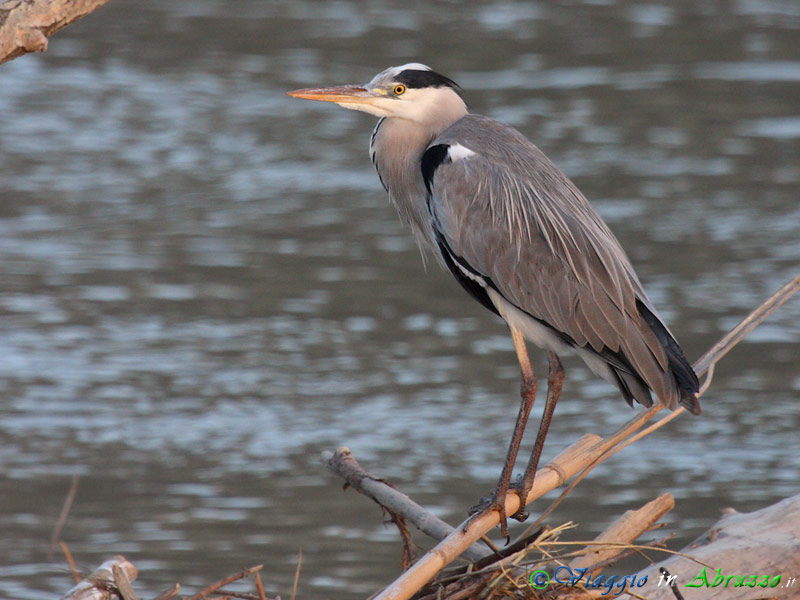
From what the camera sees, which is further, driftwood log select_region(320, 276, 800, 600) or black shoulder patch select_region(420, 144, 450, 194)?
black shoulder patch select_region(420, 144, 450, 194)

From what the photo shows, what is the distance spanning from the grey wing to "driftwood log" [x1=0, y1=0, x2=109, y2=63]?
159 centimetres

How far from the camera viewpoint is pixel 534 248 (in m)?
4.51

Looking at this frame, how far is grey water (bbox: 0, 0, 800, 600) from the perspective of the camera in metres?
6.11

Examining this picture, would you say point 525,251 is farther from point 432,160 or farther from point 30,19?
point 30,19

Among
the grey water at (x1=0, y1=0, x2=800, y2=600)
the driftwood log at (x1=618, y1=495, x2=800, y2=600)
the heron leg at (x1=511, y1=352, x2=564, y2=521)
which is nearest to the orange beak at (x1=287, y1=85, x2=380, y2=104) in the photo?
the heron leg at (x1=511, y1=352, x2=564, y2=521)

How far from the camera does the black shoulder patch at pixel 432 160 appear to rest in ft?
15.0

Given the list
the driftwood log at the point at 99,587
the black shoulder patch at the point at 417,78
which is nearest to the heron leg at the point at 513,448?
the black shoulder patch at the point at 417,78

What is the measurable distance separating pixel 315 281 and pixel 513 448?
4.00m

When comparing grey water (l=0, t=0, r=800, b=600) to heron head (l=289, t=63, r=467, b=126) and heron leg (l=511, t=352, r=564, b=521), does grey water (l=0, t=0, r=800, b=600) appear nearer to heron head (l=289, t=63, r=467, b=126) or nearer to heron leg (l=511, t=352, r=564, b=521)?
heron leg (l=511, t=352, r=564, b=521)

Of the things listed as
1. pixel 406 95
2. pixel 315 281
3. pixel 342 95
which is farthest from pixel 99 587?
pixel 315 281

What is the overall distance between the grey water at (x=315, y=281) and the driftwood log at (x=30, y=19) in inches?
78.2

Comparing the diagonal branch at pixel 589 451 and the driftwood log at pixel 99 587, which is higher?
the diagonal branch at pixel 589 451

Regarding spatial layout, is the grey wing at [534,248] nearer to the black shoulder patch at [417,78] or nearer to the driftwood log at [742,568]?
the black shoulder patch at [417,78]

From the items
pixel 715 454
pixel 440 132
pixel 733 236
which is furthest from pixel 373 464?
pixel 733 236
